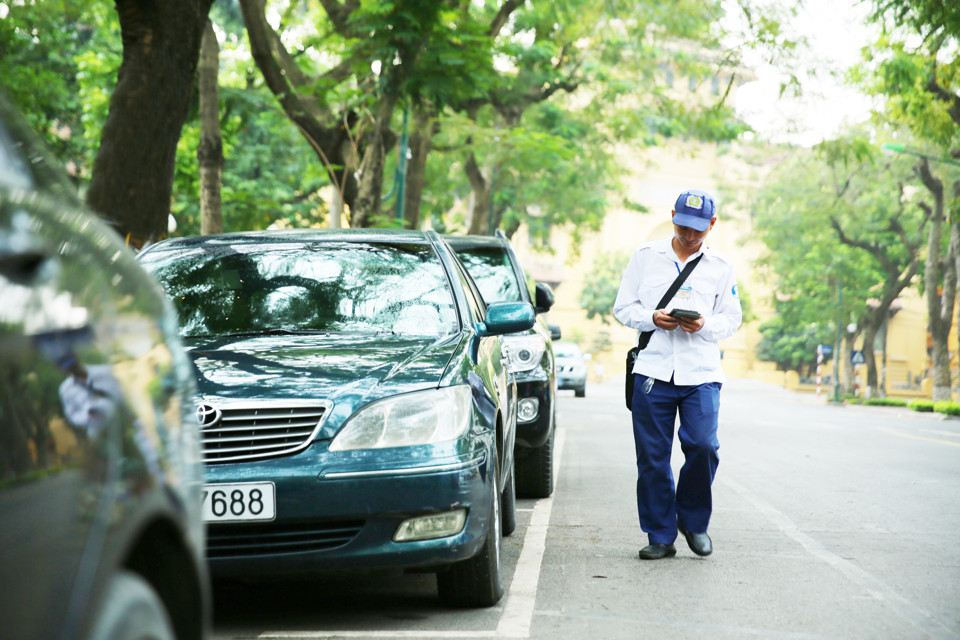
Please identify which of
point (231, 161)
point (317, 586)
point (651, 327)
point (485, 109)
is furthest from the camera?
point (231, 161)

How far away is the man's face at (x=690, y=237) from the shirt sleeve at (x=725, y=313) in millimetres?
222

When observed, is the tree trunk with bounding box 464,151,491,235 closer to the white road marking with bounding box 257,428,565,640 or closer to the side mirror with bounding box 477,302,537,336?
the white road marking with bounding box 257,428,565,640

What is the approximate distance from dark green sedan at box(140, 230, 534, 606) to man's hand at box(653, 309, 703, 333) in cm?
114

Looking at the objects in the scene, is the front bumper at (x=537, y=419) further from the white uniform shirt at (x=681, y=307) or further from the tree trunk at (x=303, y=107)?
the tree trunk at (x=303, y=107)

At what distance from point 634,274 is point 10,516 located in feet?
16.3

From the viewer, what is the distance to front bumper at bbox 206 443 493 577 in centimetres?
430

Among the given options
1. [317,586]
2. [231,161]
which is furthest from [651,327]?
[231,161]

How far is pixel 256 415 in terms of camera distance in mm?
4379

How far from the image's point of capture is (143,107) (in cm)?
992

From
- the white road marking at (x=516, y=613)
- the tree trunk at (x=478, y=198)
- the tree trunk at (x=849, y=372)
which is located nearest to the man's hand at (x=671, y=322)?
the white road marking at (x=516, y=613)

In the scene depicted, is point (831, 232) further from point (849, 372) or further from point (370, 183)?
point (370, 183)

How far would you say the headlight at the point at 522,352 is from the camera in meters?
8.88

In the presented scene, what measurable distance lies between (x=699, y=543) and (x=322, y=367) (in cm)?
259

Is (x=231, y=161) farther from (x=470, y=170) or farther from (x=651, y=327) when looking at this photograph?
(x=651, y=327)
